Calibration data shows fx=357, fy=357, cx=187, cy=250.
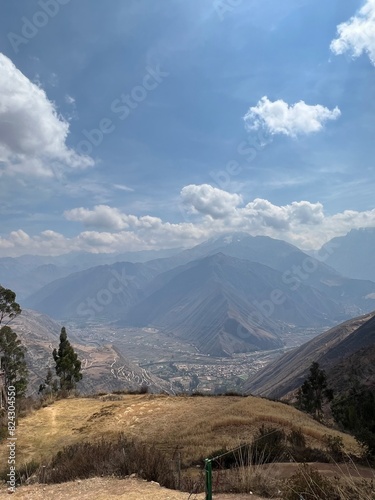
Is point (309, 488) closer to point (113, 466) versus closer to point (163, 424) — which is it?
point (113, 466)

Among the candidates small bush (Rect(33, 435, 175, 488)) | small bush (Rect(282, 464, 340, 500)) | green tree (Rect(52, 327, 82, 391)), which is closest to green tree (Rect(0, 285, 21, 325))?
Answer: green tree (Rect(52, 327, 82, 391))

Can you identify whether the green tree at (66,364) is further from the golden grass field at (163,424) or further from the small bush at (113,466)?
the small bush at (113,466)

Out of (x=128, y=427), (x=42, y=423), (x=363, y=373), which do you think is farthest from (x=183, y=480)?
(x=363, y=373)

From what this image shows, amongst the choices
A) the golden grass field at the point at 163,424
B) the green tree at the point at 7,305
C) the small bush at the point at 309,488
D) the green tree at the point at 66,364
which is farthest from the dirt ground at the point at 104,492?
the green tree at the point at 66,364

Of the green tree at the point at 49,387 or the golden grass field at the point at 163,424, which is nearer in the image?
the golden grass field at the point at 163,424

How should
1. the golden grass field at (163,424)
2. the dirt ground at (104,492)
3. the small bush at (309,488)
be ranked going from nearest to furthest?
the small bush at (309,488) < the dirt ground at (104,492) < the golden grass field at (163,424)

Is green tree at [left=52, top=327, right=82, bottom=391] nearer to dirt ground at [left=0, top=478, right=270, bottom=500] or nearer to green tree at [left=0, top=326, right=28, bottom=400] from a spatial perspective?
green tree at [left=0, top=326, right=28, bottom=400]

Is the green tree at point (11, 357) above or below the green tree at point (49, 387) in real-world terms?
above
